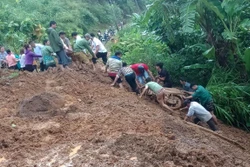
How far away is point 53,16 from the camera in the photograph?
29172mm

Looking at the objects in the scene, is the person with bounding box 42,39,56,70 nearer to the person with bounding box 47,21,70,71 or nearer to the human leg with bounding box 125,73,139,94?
the person with bounding box 47,21,70,71

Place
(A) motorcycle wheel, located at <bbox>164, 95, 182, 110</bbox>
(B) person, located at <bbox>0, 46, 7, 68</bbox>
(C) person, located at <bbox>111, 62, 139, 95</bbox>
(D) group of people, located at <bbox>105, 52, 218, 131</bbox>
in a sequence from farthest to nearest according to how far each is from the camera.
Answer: (B) person, located at <bbox>0, 46, 7, 68</bbox>, (C) person, located at <bbox>111, 62, 139, 95</bbox>, (A) motorcycle wheel, located at <bbox>164, 95, 182, 110</bbox>, (D) group of people, located at <bbox>105, 52, 218, 131</bbox>

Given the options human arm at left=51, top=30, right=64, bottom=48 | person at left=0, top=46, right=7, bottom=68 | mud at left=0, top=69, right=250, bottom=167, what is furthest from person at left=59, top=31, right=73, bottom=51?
person at left=0, top=46, right=7, bottom=68

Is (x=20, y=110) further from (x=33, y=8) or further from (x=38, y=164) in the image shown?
(x=33, y=8)

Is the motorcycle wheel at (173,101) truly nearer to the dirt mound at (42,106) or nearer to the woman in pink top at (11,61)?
the dirt mound at (42,106)

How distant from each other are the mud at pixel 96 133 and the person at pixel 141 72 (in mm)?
869

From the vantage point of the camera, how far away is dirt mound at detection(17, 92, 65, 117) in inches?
311

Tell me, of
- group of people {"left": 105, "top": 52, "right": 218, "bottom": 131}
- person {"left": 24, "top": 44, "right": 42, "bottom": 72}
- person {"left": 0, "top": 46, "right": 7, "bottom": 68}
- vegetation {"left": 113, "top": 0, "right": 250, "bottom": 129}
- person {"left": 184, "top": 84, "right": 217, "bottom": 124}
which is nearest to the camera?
group of people {"left": 105, "top": 52, "right": 218, "bottom": 131}

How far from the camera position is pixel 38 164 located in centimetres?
517

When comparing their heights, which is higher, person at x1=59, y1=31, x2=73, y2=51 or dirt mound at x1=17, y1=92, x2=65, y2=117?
person at x1=59, y1=31, x2=73, y2=51

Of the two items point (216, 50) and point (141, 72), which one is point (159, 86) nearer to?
point (141, 72)

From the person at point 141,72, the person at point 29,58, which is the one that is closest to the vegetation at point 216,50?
the person at point 141,72

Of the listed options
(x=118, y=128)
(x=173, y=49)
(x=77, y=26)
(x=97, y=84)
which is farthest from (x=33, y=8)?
(x=118, y=128)

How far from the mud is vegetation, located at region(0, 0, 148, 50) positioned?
9413 millimetres
